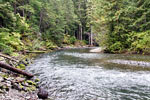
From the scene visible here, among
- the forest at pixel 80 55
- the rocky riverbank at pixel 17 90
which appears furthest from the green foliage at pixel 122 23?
the rocky riverbank at pixel 17 90

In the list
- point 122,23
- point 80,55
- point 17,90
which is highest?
point 122,23

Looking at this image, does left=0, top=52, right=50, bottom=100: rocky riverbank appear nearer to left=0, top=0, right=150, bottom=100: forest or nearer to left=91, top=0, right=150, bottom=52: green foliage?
left=0, top=0, right=150, bottom=100: forest

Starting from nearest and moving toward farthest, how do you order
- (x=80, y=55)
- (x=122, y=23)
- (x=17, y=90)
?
(x=17, y=90) → (x=80, y=55) → (x=122, y=23)

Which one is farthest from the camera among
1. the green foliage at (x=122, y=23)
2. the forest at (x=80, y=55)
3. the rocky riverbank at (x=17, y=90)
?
the green foliage at (x=122, y=23)

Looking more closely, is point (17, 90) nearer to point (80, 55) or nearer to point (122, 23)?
point (80, 55)

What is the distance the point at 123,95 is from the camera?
17.0 ft

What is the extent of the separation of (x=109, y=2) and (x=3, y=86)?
20693mm

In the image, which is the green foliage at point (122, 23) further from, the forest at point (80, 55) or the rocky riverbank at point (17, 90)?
the rocky riverbank at point (17, 90)

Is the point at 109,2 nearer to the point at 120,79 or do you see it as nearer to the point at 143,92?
the point at 120,79

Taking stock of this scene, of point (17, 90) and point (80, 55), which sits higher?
point (17, 90)

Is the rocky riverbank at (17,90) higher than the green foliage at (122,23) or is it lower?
lower

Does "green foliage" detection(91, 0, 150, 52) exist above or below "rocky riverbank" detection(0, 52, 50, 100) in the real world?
above

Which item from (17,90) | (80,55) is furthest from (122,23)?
(17,90)

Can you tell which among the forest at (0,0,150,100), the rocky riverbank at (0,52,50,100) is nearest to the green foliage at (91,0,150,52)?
the forest at (0,0,150,100)
